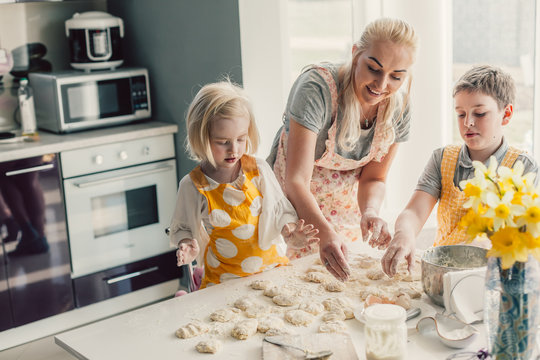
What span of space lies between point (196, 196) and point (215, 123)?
216mm

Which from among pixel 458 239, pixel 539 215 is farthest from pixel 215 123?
→ pixel 539 215

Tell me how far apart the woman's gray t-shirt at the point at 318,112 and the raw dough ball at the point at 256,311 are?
2.02 feet

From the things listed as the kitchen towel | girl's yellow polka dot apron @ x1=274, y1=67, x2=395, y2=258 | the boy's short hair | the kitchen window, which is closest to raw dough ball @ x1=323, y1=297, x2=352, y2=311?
the kitchen towel

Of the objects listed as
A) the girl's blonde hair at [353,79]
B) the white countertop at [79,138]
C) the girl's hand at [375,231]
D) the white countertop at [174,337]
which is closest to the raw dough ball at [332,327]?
the white countertop at [174,337]

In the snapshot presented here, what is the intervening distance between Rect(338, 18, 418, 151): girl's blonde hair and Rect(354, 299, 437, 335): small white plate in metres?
0.65

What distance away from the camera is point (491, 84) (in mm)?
1869

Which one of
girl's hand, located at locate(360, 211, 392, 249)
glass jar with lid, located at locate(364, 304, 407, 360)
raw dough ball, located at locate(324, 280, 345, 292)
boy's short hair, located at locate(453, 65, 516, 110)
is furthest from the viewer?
boy's short hair, located at locate(453, 65, 516, 110)

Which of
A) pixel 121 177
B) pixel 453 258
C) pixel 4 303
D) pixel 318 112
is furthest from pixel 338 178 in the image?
pixel 4 303

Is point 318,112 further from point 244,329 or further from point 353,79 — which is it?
point 244,329

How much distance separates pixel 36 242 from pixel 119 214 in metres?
0.45

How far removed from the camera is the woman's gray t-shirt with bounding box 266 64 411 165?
1.96 metres

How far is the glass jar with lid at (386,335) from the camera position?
1270mm

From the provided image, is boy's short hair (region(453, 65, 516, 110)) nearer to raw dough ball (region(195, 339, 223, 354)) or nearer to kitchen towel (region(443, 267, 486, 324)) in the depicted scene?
kitchen towel (region(443, 267, 486, 324))

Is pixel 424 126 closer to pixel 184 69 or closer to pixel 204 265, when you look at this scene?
pixel 184 69
